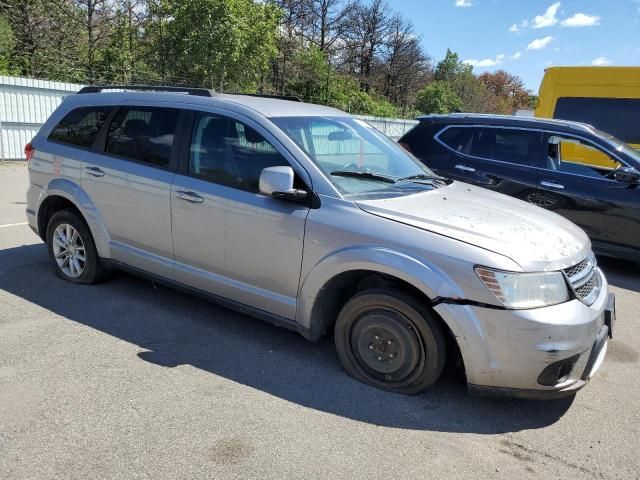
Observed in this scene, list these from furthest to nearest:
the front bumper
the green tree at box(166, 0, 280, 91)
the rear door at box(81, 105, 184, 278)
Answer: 1. the green tree at box(166, 0, 280, 91)
2. the rear door at box(81, 105, 184, 278)
3. the front bumper

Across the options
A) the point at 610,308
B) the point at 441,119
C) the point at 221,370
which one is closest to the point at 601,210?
the point at 441,119

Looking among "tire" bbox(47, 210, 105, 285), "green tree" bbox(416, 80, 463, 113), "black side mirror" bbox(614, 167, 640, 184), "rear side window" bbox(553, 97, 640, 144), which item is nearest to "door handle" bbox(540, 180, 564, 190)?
"black side mirror" bbox(614, 167, 640, 184)

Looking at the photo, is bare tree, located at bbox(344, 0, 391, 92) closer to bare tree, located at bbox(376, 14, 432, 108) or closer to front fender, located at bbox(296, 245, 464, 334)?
bare tree, located at bbox(376, 14, 432, 108)

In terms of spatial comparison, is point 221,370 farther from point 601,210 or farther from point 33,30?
point 33,30

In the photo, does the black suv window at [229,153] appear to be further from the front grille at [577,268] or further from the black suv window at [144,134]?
the front grille at [577,268]

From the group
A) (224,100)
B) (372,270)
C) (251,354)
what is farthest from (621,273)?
(224,100)

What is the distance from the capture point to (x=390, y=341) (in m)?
3.35

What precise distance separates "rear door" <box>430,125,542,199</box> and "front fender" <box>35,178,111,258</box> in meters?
4.46

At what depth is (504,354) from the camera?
9.80ft

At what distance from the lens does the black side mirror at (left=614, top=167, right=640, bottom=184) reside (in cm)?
634

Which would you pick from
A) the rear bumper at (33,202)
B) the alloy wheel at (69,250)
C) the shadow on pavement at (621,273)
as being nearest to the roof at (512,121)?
the shadow on pavement at (621,273)

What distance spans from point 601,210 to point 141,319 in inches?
211

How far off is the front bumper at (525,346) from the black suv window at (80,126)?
3454mm

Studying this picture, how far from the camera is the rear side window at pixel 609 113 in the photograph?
9.47 meters
